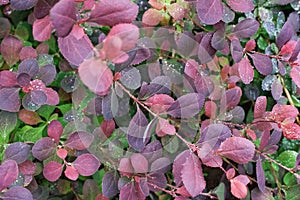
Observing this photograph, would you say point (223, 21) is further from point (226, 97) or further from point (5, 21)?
point (5, 21)

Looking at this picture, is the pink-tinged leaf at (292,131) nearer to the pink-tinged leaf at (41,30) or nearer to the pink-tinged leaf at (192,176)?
the pink-tinged leaf at (192,176)

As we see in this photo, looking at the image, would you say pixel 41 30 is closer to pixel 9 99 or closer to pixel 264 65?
pixel 9 99

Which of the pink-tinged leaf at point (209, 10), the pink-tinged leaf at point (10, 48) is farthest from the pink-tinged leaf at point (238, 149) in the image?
the pink-tinged leaf at point (10, 48)

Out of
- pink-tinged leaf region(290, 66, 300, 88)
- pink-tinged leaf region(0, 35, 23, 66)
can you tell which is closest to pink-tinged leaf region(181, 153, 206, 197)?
pink-tinged leaf region(290, 66, 300, 88)

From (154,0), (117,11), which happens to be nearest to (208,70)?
(154,0)

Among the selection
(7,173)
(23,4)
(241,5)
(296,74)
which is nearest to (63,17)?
(23,4)
